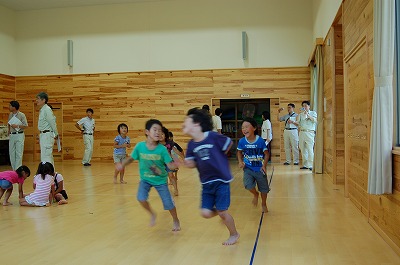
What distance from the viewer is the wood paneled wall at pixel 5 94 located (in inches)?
586

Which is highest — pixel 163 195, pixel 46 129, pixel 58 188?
pixel 46 129

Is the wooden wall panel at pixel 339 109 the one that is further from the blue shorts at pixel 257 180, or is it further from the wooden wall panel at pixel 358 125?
the blue shorts at pixel 257 180

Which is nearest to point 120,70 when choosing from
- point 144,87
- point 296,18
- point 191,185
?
point 144,87

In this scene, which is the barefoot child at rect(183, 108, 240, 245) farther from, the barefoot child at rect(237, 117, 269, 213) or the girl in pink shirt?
the girl in pink shirt

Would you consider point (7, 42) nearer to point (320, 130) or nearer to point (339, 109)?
point (320, 130)

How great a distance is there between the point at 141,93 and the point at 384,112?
1155 centimetres

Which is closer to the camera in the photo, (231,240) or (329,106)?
(231,240)

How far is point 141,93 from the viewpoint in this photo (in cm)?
1486

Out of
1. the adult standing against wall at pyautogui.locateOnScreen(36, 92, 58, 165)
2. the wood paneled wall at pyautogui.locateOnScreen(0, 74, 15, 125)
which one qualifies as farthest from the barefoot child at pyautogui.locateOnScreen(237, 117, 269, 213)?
the wood paneled wall at pyautogui.locateOnScreen(0, 74, 15, 125)

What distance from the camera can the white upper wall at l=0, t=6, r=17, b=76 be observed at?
15125 millimetres

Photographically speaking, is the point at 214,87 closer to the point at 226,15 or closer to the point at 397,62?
the point at 226,15

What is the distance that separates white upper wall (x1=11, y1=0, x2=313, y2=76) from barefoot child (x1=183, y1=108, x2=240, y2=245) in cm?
1052

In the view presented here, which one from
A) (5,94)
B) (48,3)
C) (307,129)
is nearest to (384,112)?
(307,129)

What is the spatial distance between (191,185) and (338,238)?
4.59 metres
